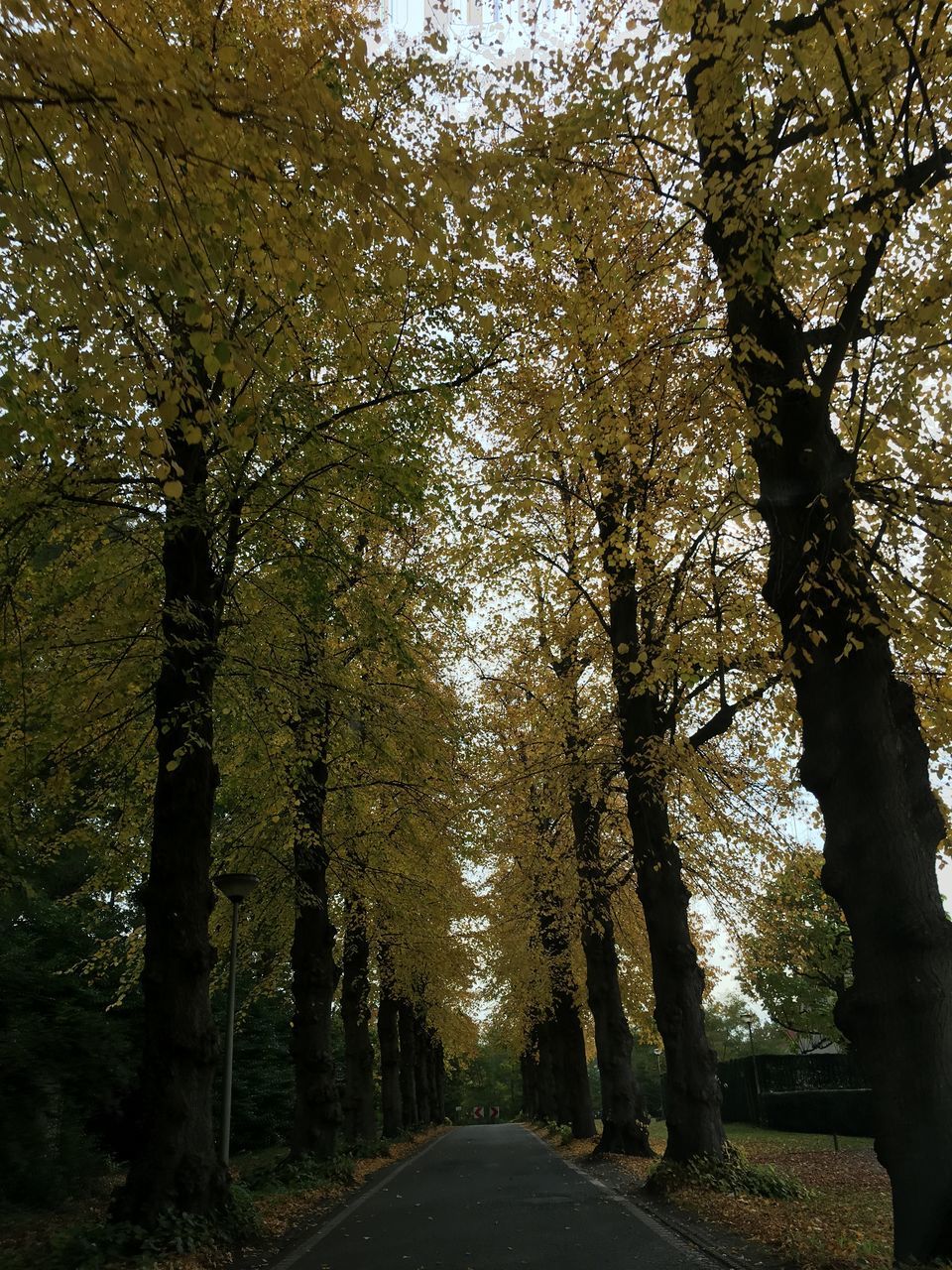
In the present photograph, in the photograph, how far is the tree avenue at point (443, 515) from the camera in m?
4.78

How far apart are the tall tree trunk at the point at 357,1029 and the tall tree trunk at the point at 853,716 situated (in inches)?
609

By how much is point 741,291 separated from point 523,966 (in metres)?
22.2

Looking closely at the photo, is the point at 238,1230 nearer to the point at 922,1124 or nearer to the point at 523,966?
the point at 922,1124

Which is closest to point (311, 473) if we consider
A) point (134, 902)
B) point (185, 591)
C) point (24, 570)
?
point (185, 591)

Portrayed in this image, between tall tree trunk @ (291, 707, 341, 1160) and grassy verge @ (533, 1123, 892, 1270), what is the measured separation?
15.3 feet

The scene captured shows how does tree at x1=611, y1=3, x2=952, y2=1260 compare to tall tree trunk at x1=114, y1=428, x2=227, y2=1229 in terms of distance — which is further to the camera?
tall tree trunk at x1=114, y1=428, x2=227, y2=1229

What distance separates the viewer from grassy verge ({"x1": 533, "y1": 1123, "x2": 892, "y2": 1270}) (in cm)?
663

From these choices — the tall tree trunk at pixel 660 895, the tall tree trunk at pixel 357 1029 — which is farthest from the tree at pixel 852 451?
the tall tree trunk at pixel 357 1029

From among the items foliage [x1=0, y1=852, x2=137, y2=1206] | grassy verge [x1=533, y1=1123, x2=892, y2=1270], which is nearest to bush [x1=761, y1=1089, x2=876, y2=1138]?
grassy verge [x1=533, y1=1123, x2=892, y2=1270]

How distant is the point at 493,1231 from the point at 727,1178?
281 centimetres

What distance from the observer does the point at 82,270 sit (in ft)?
12.6

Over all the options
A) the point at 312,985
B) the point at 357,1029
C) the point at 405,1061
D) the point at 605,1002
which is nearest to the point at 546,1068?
the point at 405,1061

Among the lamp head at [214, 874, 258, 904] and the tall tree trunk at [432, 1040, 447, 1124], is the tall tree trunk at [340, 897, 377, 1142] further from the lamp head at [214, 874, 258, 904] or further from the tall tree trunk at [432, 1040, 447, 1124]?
the tall tree trunk at [432, 1040, 447, 1124]

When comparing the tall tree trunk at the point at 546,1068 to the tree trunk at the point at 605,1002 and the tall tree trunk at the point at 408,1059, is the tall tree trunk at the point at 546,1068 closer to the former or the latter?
the tall tree trunk at the point at 408,1059
